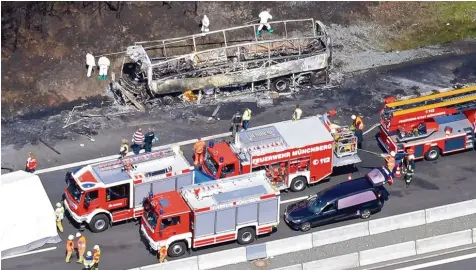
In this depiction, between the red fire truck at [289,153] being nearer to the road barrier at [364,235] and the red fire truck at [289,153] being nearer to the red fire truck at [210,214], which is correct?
the red fire truck at [210,214]

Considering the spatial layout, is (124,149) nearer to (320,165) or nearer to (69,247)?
(69,247)

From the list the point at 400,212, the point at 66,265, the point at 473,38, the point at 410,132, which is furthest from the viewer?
the point at 473,38

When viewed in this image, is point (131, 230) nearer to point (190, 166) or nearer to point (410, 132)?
point (190, 166)

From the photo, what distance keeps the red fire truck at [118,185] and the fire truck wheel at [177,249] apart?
253cm

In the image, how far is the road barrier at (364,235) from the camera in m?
41.6

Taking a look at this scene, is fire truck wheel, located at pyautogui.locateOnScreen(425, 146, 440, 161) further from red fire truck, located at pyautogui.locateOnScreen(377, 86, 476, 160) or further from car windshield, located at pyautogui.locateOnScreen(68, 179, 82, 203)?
car windshield, located at pyautogui.locateOnScreen(68, 179, 82, 203)

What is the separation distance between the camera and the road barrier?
41562mm

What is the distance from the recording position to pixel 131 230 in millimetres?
44656

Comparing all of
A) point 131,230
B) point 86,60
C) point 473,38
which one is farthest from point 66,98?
point 473,38

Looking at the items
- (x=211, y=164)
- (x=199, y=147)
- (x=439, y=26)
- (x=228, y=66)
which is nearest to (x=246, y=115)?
(x=199, y=147)

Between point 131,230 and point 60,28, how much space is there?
15.4 m

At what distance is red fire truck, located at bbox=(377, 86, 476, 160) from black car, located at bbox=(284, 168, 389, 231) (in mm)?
3968

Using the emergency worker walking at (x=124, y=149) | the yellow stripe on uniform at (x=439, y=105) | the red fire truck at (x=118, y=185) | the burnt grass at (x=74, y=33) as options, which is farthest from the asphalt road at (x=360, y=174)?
the burnt grass at (x=74, y=33)

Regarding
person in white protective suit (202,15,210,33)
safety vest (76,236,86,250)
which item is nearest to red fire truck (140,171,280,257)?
safety vest (76,236,86,250)
